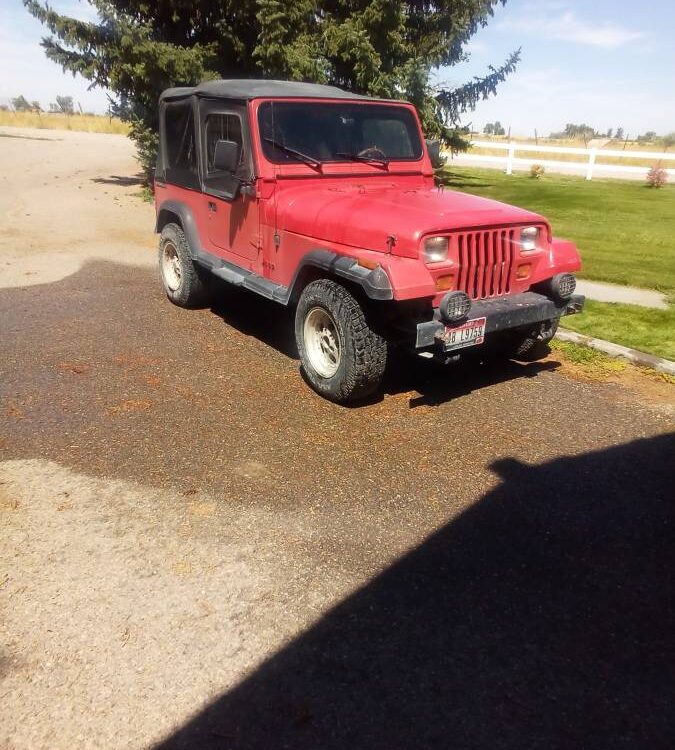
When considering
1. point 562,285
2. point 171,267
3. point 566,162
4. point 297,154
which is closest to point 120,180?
point 171,267

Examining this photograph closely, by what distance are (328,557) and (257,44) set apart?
13682mm

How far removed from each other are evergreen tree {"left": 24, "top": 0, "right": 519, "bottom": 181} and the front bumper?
10193mm

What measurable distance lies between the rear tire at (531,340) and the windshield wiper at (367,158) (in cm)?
188

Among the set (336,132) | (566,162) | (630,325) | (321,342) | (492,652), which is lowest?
(492,652)

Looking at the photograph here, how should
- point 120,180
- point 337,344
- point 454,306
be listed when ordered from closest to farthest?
point 454,306 < point 337,344 < point 120,180

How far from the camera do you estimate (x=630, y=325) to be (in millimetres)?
6352

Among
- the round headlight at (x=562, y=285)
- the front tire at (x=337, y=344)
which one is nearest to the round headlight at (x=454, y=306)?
the front tire at (x=337, y=344)

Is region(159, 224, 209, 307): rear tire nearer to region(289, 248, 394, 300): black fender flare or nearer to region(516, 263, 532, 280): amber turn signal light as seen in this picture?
region(289, 248, 394, 300): black fender flare

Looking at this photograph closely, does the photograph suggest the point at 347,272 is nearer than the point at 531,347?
Yes

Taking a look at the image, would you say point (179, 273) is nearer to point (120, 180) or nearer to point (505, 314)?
point (505, 314)

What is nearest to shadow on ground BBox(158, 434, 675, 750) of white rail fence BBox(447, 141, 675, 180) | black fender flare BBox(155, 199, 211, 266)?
black fender flare BBox(155, 199, 211, 266)

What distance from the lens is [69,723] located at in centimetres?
212

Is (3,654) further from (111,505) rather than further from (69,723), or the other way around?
→ (111,505)

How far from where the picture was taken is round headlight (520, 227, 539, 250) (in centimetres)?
462
